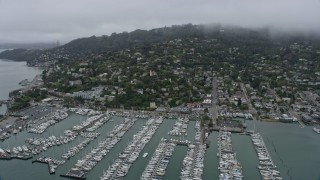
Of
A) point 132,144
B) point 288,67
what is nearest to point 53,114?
point 132,144

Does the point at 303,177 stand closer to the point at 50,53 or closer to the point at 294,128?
the point at 294,128

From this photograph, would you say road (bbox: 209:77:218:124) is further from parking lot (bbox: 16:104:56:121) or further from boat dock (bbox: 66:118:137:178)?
parking lot (bbox: 16:104:56:121)

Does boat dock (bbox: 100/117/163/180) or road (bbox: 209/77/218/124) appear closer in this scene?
boat dock (bbox: 100/117/163/180)

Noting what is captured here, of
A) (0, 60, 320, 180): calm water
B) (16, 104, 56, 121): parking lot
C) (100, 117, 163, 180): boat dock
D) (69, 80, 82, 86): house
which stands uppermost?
(69, 80, 82, 86): house

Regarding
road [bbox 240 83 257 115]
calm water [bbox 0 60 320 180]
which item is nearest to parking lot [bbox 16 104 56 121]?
calm water [bbox 0 60 320 180]

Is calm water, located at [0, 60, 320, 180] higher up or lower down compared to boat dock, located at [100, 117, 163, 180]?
lower down

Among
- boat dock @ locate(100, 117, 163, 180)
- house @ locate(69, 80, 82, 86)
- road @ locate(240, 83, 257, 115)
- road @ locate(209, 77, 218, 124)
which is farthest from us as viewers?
house @ locate(69, 80, 82, 86)

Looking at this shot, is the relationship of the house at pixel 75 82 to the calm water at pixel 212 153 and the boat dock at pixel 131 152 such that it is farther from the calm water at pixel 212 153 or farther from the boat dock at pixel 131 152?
the boat dock at pixel 131 152

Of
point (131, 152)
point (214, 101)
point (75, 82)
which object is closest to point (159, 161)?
point (131, 152)

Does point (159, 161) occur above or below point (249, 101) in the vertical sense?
above

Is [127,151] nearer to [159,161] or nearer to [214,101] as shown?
[159,161]

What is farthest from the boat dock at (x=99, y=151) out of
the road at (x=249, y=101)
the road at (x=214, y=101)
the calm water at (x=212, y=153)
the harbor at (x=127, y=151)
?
the road at (x=249, y=101)
